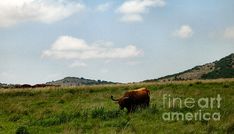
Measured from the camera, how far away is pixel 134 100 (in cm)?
2202

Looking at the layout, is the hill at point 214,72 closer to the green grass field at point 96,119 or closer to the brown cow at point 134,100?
the green grass field at point 96,119

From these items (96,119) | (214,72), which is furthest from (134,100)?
(214,72)

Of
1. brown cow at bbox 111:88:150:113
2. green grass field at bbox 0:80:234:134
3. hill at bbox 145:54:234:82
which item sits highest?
hill at bbox 145:54:234:82

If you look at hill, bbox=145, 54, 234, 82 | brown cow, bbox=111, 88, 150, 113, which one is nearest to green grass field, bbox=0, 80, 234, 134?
brown cow, bbox=111, 88, 150, 113

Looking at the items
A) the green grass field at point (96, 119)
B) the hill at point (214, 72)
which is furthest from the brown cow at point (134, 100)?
the hill at point (214, 72)

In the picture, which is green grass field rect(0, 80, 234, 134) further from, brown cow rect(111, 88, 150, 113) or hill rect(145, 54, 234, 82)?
hill rect(145, 54, 234, 82)

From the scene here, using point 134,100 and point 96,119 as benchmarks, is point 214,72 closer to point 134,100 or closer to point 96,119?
point 134,100

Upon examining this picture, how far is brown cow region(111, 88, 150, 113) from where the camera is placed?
2172 centimetres

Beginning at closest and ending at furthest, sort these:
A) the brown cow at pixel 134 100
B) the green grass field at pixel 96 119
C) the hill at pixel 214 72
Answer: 1. the green grass field at pixel 96 119
2. the brown cow at pixel 134 100
3. the hill at pixel 214 72

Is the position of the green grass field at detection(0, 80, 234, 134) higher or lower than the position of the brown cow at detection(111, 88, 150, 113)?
lower

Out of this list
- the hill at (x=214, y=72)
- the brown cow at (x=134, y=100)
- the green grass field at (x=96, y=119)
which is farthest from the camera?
the hill at (x=214, y=72)

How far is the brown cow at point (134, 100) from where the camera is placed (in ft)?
71.3

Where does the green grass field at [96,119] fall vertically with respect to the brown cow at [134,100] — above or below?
below

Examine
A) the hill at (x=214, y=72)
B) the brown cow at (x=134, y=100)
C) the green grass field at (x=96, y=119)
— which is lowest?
the green grass field at (x=96, y=119)
